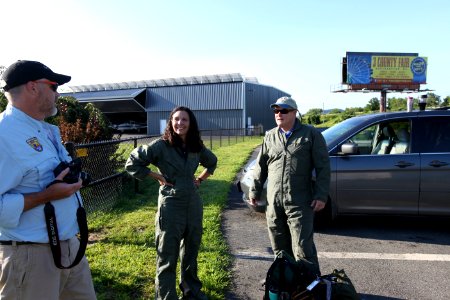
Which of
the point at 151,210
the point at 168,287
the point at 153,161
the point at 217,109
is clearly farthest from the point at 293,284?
the point at 217,109

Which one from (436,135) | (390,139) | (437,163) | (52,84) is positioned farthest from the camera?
(390,139)

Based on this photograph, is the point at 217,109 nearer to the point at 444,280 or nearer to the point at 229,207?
the point at 229,207

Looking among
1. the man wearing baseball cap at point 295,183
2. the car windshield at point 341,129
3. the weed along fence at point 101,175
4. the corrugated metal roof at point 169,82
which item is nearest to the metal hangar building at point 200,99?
the corrugated metal roof at point 169,82

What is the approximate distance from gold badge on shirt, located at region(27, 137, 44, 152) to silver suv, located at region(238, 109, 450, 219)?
3.34 meters

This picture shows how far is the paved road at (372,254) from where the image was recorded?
144 inches

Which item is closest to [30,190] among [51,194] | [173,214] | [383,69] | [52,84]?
[51,194]

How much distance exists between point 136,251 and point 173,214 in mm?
1680

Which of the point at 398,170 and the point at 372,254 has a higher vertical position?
the point at 398,170

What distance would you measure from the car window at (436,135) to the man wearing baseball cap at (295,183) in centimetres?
262

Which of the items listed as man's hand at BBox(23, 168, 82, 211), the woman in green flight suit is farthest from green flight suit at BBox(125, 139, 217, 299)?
man's hand at BBox(23, 168, 82, 211)

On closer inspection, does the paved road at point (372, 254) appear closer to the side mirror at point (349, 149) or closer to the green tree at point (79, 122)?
the side mirror at point (349, 149)

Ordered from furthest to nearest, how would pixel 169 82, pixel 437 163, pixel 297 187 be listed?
pixel 169 82 → pixel 437 163 → pixel 297 187

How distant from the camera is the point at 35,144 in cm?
200

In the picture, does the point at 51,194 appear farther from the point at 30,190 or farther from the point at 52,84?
the point at 52,84
